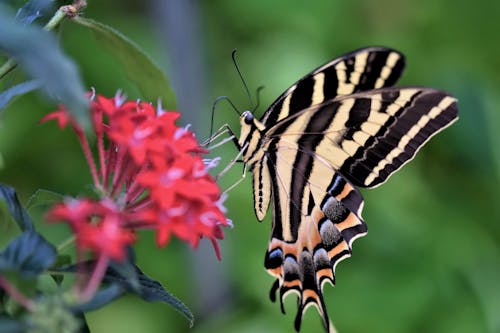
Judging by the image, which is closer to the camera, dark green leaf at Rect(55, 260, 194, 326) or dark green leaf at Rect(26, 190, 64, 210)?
dark green leaf at Rect(55, 260, 194, 326)

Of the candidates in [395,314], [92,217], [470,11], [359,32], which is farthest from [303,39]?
[92,217]

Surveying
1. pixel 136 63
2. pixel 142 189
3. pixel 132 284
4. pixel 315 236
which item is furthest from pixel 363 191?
pixel 132 284

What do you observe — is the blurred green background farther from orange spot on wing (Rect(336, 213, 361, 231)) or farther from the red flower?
the red flower

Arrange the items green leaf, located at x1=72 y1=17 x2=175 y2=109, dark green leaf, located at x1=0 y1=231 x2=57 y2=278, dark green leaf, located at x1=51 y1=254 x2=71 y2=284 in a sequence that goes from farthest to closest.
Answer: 1. green leaf, located at x1=72 y1=17 x2=175 y2=109
2. dark green leaf, located at x1=51 y1=254 x2=71 y2=284
3. dark green leaf, located at x1=0 y1=231 x2=57 y2=278

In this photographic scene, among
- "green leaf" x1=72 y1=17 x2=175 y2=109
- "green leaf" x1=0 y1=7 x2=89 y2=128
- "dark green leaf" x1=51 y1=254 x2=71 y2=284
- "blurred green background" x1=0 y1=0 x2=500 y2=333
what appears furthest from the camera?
"blurred green background" x1=0 y1=0 x2=500 y2=333

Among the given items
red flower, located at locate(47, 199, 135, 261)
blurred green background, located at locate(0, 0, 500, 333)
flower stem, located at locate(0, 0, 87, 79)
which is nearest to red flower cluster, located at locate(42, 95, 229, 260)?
red flower, located at locate(47, 199, 135, 261)
